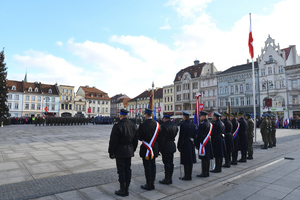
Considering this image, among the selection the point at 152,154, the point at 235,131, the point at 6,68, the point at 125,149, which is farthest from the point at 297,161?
the point at 6,68

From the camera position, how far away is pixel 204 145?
5809mm

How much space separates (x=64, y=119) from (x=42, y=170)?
3158 centimetres

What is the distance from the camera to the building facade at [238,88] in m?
46.4

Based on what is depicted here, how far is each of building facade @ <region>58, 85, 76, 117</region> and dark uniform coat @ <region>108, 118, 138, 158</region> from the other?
228ft

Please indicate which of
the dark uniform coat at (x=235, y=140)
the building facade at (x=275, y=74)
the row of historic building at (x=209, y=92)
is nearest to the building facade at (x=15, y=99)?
the row of historic building at (x=209, y=92)

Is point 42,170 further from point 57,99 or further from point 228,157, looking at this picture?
point 57,99

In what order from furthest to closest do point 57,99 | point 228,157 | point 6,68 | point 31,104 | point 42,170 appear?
1. point 57,99
2. point 31,104
3. point 6,68
4. point 228,157
5. point 42,170

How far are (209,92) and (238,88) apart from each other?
27.4 feet

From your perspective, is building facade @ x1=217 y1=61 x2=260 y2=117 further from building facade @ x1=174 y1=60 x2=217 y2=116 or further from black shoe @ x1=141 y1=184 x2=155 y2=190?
black shoe @ x1=141 y1=184 x2=155 y2=190

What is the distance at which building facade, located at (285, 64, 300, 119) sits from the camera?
39.4 m

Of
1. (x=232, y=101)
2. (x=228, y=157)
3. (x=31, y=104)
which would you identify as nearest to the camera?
(x=228, y=157)

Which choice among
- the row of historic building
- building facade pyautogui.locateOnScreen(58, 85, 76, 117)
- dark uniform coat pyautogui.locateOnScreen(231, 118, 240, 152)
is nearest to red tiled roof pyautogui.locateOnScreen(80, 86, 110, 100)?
the row of historic building

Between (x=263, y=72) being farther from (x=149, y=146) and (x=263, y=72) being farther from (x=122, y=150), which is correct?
(x=122, y=150)

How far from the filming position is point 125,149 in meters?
4.41
